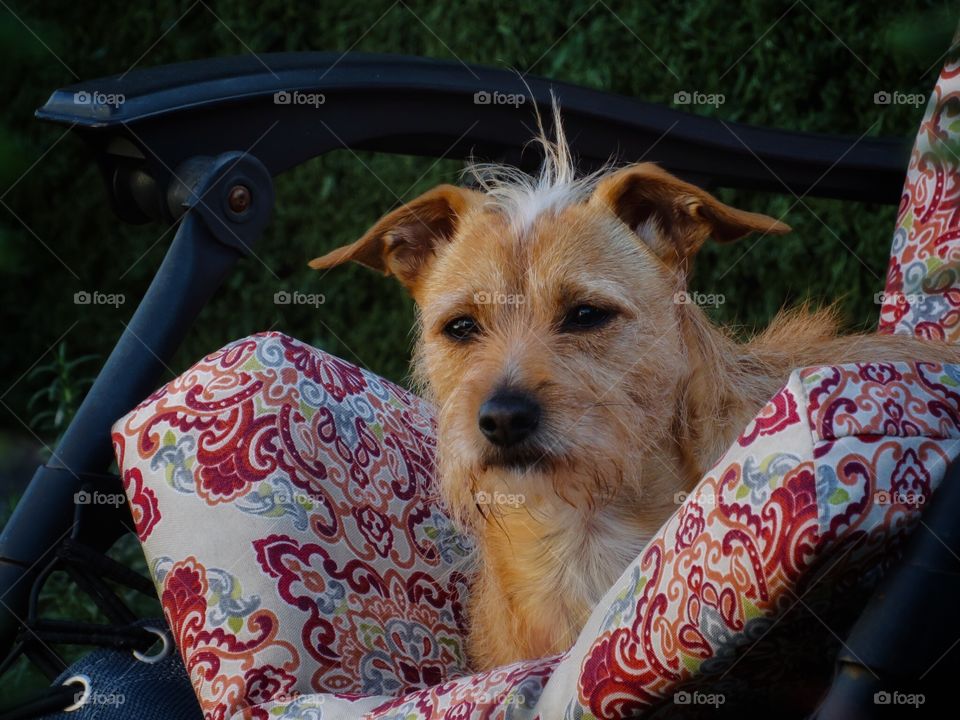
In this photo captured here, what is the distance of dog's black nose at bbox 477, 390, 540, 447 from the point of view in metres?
2.22

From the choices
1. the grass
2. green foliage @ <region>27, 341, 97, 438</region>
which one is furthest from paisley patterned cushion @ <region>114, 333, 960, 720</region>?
green foliage @ <region>27, 341, 97, 438</region>

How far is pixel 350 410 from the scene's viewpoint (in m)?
2.47

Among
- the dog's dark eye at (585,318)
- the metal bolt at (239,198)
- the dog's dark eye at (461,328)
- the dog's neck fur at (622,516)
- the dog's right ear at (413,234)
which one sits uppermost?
the metal bolt at (239,198)

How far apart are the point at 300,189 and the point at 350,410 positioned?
3.88 m

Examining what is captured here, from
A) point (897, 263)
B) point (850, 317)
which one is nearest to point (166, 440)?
point (897, 263)

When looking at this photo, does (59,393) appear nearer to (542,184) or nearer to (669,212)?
(542,184)

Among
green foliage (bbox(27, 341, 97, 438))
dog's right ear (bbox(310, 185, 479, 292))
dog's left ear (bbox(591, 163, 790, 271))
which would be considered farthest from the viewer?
green foliage (bbox(27, 341, 97, 438))

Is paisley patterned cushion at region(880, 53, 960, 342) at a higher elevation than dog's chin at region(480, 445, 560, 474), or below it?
higher

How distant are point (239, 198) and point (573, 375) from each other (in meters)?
0.73

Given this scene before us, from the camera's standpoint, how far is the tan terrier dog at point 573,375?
227 centimetres

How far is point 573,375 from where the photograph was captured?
228 cm

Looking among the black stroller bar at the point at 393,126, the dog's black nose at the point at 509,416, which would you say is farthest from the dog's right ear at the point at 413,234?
the dog's black nose at the point at 509,416

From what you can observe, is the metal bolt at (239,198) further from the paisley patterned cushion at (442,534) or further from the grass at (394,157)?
the grass at (394,157)

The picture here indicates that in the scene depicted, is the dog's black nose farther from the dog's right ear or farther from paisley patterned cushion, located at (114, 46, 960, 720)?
the dog's right ear
